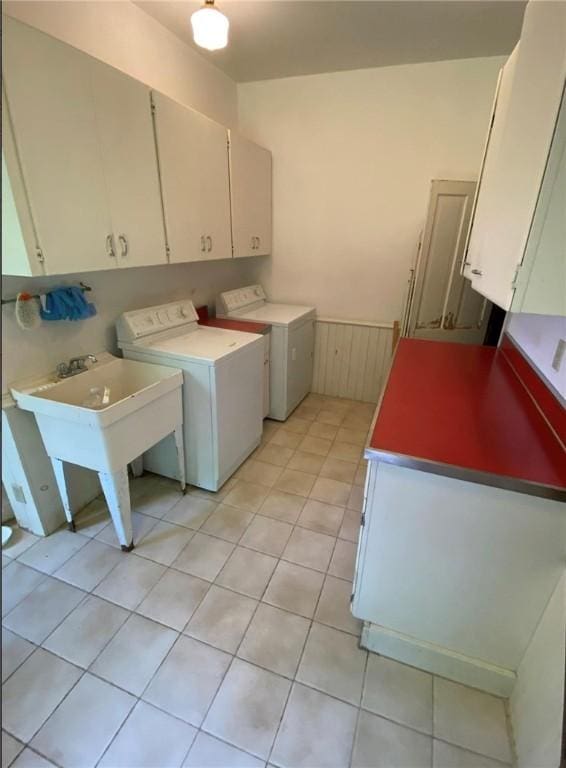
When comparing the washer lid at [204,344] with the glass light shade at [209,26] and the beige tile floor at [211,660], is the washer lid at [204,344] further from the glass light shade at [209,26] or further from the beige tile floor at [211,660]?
the glass light shade at [209,26]

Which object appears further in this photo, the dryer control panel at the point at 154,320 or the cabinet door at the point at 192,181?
the dryer control panel at the point at 154,320

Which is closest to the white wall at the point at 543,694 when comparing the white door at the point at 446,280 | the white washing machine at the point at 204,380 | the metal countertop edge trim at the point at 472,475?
the metal countertop edge trim at the point at 472,475

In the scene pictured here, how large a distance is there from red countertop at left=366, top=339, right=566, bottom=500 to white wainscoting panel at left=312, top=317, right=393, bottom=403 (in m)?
1.34

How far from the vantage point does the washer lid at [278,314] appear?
9.39 ft

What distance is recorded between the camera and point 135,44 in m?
2.00

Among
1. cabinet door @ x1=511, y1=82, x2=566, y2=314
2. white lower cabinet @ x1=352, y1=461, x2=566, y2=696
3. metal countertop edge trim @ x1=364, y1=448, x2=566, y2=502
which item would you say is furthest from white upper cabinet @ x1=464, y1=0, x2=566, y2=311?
white lower cabinet @ x1=352, y1=461, x2=566, y2=696

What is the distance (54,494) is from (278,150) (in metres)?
3.07

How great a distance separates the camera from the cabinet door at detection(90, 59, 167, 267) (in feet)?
5.25

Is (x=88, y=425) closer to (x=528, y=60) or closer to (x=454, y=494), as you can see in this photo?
(x=454, y=494)

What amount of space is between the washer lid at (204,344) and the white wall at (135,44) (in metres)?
1.45

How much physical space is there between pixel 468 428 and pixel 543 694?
782 mm

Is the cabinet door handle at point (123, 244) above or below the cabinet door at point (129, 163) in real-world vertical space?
below

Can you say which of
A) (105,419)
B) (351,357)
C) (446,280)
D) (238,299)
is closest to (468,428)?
(105,419)

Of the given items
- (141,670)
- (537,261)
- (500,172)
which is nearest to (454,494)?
(537,261)
